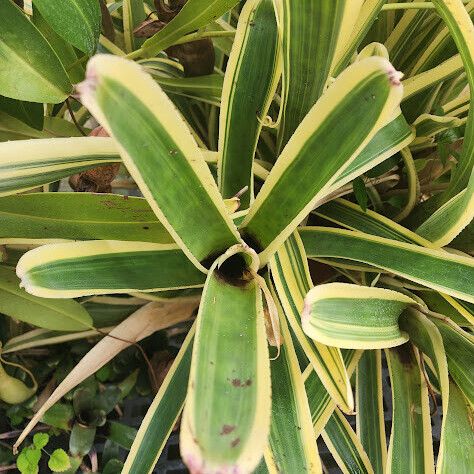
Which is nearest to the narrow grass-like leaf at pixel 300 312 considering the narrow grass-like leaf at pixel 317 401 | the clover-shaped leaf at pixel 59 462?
the narrow grass-like leaf at pixel 317 401

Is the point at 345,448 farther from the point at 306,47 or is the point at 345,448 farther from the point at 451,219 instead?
the point at 306,47

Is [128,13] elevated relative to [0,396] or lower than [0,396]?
elevated

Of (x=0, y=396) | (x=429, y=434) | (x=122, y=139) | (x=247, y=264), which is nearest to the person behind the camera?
(x=122, y=139)

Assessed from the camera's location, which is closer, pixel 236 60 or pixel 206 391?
pixel 206 391

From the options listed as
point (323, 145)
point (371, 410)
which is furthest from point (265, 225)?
point (371, 410)

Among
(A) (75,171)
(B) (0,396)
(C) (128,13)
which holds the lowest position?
(B) (0,396)

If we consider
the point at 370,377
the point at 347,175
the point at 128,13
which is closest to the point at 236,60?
the point at 347,175

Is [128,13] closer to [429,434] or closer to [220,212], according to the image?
[220,212]
